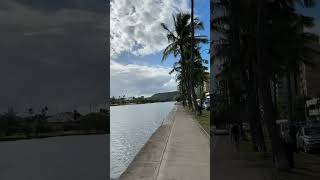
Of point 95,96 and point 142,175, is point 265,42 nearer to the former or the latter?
point 95,96

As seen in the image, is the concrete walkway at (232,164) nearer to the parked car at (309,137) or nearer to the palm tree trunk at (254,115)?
the palm tree trunk at (254,115)

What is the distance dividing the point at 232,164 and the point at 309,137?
326 cm

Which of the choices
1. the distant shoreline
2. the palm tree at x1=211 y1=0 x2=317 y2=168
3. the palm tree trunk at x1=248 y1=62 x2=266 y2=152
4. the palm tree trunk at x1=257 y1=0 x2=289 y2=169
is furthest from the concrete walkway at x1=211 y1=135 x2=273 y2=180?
the distant shoreline

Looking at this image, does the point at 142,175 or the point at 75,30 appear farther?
the point at 142,175

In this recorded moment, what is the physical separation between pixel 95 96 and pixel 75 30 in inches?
51.2

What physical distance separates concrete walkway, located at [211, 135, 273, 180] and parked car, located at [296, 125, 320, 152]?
58.0 inches

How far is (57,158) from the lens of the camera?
11109 millimetres

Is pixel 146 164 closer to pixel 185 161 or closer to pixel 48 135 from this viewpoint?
pixel 185 161

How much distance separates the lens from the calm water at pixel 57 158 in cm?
934

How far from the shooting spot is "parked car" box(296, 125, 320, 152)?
679 centimetres

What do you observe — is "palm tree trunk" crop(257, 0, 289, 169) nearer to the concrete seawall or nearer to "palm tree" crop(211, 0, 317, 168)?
"palm tree" crop(211, 0, 317, 168)

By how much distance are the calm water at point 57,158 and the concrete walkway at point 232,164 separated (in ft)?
7.21

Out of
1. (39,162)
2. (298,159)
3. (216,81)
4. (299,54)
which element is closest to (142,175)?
(39,162)

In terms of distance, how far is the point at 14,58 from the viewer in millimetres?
8516
